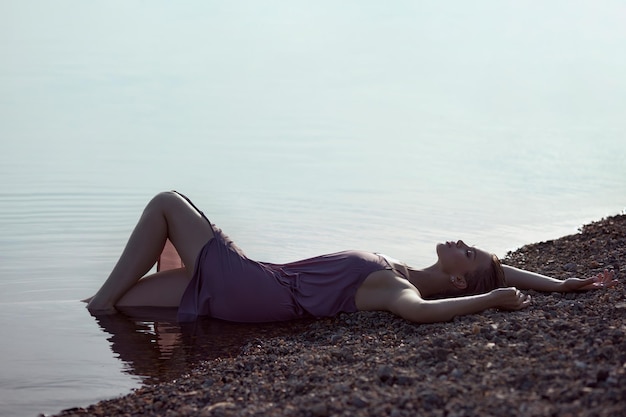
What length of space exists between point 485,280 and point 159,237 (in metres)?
2.54

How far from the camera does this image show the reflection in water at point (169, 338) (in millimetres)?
6004

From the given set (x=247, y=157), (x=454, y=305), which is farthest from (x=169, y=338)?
(x=247, y=157)

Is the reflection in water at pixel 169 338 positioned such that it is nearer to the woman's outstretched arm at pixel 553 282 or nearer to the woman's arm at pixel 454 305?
the woman's arm at pixel 454 305

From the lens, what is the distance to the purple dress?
6.97 m

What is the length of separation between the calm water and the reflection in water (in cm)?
2

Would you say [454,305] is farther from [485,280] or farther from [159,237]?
[159,237]

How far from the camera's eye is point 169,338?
6.66 m

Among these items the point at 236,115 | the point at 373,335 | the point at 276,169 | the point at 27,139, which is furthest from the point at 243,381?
the point at 236,115

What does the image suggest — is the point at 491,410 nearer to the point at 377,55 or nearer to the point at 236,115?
the point at 236,115

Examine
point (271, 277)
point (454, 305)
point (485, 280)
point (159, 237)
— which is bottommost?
point (454, 305)

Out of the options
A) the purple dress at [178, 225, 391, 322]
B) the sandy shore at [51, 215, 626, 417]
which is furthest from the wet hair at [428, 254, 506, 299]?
the purple dress at [178, 225, 391, 322]

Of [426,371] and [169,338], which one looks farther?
[169,338]

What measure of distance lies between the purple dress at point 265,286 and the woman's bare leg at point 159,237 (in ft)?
0.36

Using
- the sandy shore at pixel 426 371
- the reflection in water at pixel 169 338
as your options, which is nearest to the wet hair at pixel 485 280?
the sandy shore at pixel 426 371
